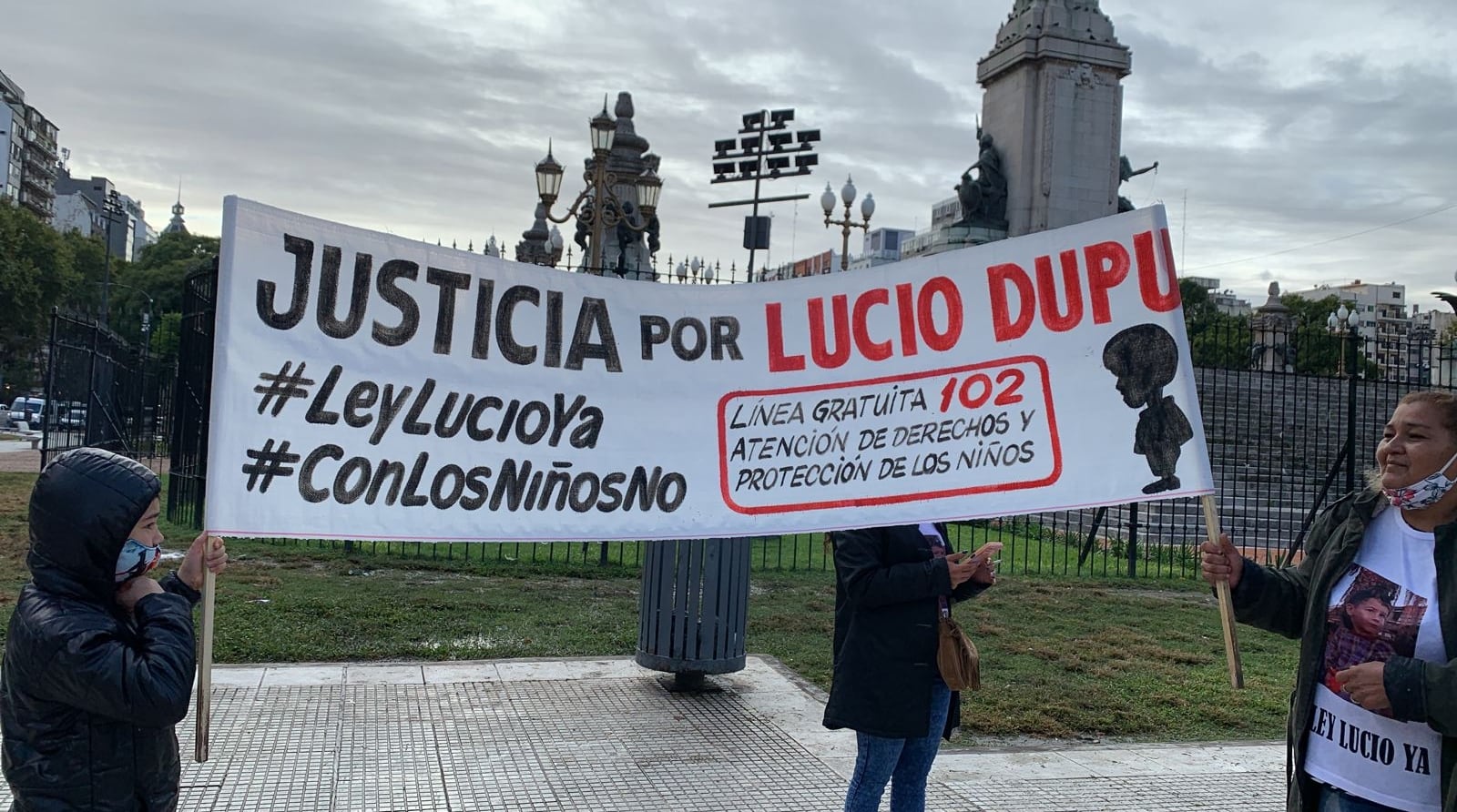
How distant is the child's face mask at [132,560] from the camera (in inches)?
103

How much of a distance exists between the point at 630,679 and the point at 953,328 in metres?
4.21

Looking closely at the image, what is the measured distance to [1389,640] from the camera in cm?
293

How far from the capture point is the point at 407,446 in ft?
12.1

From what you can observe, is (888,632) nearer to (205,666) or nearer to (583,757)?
(205,666)

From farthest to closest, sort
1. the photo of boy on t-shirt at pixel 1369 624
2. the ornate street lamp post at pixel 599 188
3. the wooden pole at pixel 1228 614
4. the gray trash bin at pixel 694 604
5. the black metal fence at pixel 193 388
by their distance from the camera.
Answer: the ornate street lamp post at pixel 599 188, the black metal fence at pixel 193 388, the gray trash bin at pixel 694 604, the wooden pole at pixel 1228 614, the photo of boy on t-shirt at pixel 1369 624

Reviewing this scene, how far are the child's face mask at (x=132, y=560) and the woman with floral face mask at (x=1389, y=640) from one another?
287 cm

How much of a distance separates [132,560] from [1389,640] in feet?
10.3

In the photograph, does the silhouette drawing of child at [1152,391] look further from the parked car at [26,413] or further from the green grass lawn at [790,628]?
the parked car at [26,413]

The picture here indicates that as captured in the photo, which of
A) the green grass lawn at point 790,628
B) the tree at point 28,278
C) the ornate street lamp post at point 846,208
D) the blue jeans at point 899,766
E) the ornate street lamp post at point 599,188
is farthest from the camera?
the tree at point 28,278

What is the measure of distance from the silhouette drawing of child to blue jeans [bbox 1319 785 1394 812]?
103cm

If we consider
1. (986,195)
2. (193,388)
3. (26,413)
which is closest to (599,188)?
(193,388)

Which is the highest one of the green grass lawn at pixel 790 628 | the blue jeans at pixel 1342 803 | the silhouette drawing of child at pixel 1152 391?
the silhouette drawing of child at pixel 1152 391

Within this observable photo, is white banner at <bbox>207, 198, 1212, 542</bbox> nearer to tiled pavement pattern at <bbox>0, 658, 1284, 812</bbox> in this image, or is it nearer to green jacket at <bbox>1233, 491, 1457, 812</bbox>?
green jacket at <bbox>1233, 491, 1457, 812</bbox>

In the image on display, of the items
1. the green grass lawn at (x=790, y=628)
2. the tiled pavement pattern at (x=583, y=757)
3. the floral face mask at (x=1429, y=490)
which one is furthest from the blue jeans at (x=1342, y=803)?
the green grass lawn at (x=790, y=628)
